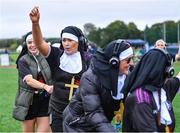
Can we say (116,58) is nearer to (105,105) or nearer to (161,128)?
(105,105)

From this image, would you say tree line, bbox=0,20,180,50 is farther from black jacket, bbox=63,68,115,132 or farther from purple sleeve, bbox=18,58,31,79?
black jacket, bbox=63,68,115,132

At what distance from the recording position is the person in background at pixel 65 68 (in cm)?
578

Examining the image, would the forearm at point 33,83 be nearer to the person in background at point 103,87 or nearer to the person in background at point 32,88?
the person in background at point 32,88

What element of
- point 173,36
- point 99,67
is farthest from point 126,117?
point 173,36

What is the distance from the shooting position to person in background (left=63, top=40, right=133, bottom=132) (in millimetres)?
4281

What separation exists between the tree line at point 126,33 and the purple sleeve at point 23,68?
6636 cm

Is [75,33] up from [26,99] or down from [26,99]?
up

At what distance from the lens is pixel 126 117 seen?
167 inches

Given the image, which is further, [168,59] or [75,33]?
[75,33]

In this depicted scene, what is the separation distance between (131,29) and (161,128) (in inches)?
3402

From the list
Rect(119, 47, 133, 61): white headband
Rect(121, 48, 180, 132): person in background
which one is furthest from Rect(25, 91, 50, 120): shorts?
Rect(121, 48, 180, 132): person in background

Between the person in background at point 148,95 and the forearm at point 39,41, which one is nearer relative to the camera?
the person in background at point 148,95

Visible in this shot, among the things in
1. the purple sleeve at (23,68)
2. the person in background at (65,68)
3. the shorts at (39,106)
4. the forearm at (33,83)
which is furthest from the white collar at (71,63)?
the shorts at (39,106)

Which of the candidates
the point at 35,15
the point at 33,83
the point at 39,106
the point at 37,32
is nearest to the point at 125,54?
the point at 35,15
